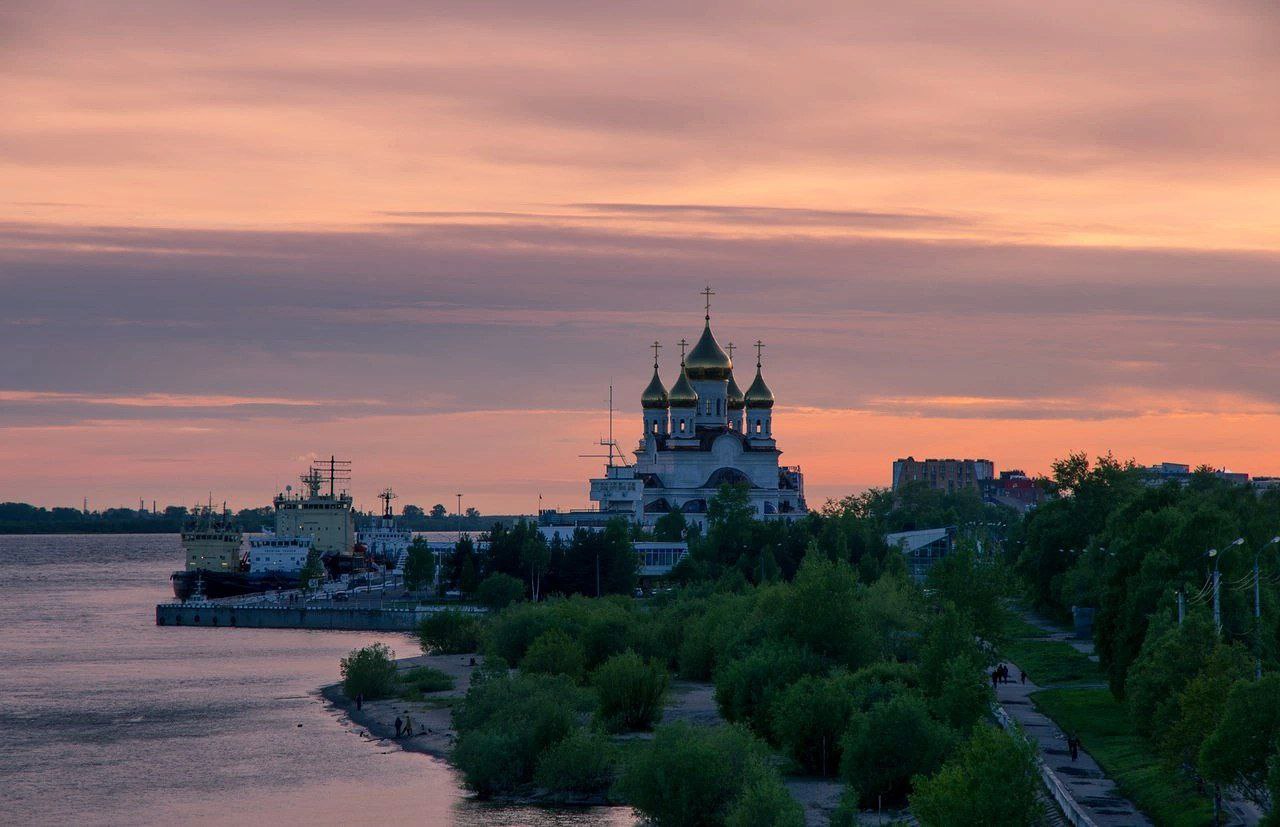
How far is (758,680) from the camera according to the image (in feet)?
224

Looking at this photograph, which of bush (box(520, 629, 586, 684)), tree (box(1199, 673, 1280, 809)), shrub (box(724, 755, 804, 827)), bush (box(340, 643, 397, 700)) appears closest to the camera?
tree (box(1199, 673, 1280, 809))

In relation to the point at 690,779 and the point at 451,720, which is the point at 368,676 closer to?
the point at 451,720

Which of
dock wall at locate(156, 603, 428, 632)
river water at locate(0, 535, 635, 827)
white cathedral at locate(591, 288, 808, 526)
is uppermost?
white cathedral at locate(591, 288, 808, 526)

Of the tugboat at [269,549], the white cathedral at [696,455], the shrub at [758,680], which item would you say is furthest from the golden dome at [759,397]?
the shrub at [758,680]

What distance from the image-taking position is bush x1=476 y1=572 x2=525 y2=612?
133 meters

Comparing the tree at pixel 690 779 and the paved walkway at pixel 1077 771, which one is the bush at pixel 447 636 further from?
the tree at pixel 690 779

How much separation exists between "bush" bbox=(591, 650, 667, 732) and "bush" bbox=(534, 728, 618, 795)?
8.77 metres

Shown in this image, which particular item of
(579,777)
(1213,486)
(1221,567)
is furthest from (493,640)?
(1213,486)

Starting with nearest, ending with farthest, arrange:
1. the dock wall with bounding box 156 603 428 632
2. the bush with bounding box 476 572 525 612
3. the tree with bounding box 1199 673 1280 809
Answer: the tree with bounding box 1199 673 1280 809
the bush with bounding box 476 572 525 612
the dock wall with bounding box 156 603 428 632

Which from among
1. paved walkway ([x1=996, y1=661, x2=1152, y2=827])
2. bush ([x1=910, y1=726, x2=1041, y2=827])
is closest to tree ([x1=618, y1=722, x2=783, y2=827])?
paved walkway ([x1=996, y1=661, x2=1152, y2=827])

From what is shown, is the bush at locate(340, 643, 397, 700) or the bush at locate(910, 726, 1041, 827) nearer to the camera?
the bush at locate(910, 726, 1041, 827)

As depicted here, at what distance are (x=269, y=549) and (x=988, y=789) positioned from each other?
146m

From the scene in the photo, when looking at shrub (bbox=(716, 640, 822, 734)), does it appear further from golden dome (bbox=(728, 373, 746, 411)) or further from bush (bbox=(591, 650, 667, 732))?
golden dome (bbox=(728, 373, 746, 411))

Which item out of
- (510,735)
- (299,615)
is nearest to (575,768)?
(510,735)
